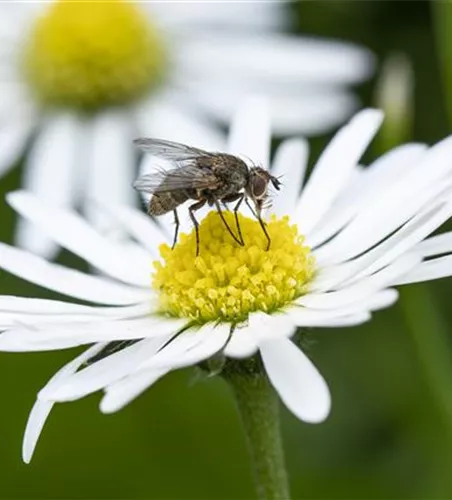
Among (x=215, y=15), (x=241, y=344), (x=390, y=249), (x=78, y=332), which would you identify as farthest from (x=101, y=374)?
(x=215, y=15)

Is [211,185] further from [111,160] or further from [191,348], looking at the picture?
[111,160]

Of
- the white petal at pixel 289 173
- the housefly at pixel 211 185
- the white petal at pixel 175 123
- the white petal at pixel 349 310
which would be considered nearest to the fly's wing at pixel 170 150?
the housefly at pixel 211 185

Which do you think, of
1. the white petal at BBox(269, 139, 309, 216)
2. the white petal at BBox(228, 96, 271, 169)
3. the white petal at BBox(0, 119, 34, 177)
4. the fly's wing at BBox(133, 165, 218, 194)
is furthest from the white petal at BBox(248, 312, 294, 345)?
the white petal at BBox(0, 119, 34, 177)

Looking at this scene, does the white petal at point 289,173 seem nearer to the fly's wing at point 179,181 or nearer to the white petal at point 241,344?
the fly's wing at point 179,181

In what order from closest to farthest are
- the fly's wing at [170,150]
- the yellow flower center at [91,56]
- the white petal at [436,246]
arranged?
the white petal at [436,246] → the fly's wing at [170,150] → the yellow flower center at [91,56]

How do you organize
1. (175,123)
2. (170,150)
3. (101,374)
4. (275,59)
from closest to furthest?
(101,374) < (170,150) < (175,123) < (275,59)
